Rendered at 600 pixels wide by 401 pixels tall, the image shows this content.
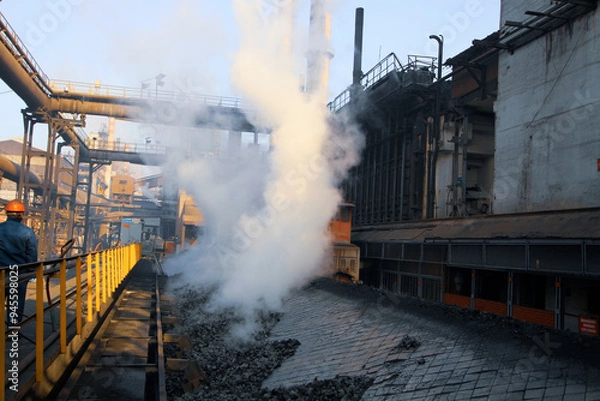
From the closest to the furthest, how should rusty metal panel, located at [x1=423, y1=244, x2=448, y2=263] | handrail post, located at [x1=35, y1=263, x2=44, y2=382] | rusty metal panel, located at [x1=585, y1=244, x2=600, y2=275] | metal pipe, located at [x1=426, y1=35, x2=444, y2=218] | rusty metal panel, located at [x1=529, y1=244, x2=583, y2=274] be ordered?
handrail post, located at [x1=35, y1=263, x2=44, y2=382] → rusty metal panel, located at [x1=585, y1=244, x2=600, y2=275] → rusty metal panel, located at [x1=529, y1=244, x2=583, y2=274] → rusty metal panel, located at [x1=423, y1=244, x2=448, y2=263] → metal pipe, located at [x1=426, y1=35, x2=444, y2=218]

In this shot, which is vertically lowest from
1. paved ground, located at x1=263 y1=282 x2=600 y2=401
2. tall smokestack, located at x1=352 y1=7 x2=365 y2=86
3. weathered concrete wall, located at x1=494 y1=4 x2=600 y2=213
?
paved ground, located at x1=263 y1=282 x2=600 y2=401

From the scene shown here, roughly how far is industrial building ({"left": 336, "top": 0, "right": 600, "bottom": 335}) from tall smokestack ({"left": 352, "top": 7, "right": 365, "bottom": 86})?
5441 mm

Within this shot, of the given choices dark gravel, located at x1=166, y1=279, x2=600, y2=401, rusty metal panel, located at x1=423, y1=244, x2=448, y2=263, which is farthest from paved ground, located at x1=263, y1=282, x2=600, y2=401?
rusty metal panel, located at x1=423, y1=244, x2=448, y2=263

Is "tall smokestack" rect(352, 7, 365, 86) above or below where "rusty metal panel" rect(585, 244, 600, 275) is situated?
above

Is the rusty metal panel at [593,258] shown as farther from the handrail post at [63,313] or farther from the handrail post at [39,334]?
the handrail post at [39,334]

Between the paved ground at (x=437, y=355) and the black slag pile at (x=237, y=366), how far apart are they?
0.22 meters

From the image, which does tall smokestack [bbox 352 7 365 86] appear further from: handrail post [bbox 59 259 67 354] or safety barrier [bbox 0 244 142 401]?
handrail post [bbox 59 259 67 354]

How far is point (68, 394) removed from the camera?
4.54 meters

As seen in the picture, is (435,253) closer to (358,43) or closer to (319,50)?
(319,50)

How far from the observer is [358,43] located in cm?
2756

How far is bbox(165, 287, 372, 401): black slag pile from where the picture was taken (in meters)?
5.33

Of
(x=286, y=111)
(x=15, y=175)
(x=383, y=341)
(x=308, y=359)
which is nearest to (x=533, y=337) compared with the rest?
(x=383, y=341)

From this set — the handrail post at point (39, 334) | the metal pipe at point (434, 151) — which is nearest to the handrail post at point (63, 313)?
the handrail post at point (39, 334)

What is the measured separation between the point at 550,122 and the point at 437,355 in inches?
377
